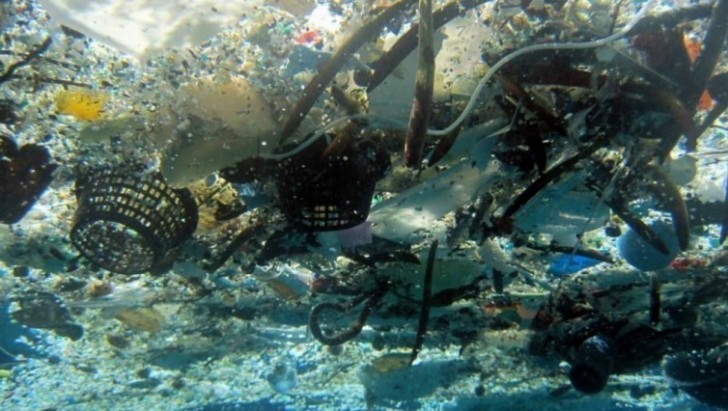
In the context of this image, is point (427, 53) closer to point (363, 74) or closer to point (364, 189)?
point (363, 74)

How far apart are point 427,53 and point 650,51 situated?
1.71 metres

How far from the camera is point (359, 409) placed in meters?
19.7

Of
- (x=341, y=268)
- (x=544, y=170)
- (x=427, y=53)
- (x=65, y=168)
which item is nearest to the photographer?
(x=427, y=53)

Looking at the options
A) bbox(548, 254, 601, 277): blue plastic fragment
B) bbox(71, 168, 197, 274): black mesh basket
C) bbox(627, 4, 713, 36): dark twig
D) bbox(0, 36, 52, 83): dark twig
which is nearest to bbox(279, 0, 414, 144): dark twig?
bbox(627, 4, 713, 36): dark twig

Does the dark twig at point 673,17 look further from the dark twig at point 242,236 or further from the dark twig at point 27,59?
the dark twig at point 27,59

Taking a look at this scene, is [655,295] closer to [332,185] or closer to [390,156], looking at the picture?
[390,156]

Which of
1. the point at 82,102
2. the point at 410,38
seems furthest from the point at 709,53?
the point at 82,102

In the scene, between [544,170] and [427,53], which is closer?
[427,53]

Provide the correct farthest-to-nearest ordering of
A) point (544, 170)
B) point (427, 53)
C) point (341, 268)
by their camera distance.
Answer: point (341, 268) < point (544, 170) < point (427, 53)

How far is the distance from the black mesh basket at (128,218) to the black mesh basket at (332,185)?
3.56 feet

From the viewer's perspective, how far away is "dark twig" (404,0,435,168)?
2.51 metres

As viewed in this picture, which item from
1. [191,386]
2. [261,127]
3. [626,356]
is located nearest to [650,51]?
[261,127]

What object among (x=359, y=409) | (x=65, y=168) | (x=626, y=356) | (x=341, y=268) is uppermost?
(x=65, y=168)

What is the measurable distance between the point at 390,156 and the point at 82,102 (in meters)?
2.69
